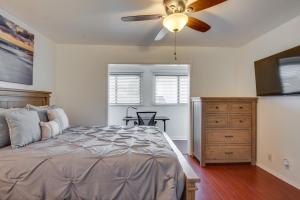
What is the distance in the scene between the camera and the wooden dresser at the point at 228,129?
3.69 meters

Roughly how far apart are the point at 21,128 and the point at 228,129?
3.21 m

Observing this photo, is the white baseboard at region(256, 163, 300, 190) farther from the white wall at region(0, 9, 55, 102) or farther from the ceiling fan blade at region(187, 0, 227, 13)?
the white wall at region(0, 9, 55, 102)

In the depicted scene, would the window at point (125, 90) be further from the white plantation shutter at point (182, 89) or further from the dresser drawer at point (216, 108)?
the dresser drawer at point (216, 108)

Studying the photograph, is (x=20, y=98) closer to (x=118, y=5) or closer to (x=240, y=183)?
(x=118, y=5)

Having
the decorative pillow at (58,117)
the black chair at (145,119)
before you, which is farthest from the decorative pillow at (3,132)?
the black chair at (145,119)

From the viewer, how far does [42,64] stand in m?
3.61

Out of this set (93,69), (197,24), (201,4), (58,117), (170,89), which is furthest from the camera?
(170,89)

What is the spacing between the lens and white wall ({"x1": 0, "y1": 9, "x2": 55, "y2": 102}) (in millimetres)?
3369

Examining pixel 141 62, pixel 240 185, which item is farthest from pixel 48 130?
pixel 240 185

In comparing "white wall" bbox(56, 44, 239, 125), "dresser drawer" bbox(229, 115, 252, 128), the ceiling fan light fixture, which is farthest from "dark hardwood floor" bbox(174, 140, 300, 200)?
the ceiling fan light fixture

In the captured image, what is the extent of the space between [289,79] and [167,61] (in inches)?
85.3

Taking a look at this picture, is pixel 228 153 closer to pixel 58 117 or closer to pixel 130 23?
pixel 130 23

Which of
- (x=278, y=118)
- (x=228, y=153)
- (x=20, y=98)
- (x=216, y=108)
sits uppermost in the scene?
(x=20, y=98)

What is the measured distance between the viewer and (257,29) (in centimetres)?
321
